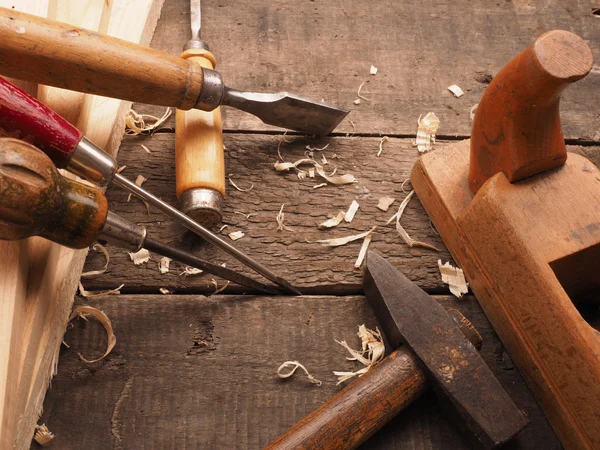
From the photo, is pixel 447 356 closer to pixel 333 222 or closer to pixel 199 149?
pixel 333 222

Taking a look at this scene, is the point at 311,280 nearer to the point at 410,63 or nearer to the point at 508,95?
the point at 508,95

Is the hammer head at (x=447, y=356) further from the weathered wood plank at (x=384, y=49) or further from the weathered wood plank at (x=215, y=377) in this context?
the weathered wood plank at (x=384, y=49)

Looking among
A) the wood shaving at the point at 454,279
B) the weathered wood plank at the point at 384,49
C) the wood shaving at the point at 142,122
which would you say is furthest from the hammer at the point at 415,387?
the wood shaving at the point at 142,122

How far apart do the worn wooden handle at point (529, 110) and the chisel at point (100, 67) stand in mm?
411

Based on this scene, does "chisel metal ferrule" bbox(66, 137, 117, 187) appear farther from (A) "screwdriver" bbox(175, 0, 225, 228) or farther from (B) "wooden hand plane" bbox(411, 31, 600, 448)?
(B) "wooden hand plane" bbox(411, 31, 600, 448)

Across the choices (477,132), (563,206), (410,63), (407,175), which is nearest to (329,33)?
(410,63)

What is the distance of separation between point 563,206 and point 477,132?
0.56ft

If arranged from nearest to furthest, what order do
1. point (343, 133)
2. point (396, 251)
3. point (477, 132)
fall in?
point (477, 132), point (396, 251), point (343, 133)

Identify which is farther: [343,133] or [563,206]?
[343,133]

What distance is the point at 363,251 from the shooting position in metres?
1.06

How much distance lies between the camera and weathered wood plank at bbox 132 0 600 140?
1223mm

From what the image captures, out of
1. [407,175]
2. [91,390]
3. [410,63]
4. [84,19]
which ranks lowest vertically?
[91,390]

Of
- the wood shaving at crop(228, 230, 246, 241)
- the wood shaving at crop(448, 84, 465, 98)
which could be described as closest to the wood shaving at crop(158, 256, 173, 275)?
the wood shaving at crop(228, 230, 246, 241)

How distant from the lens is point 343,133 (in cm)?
119
